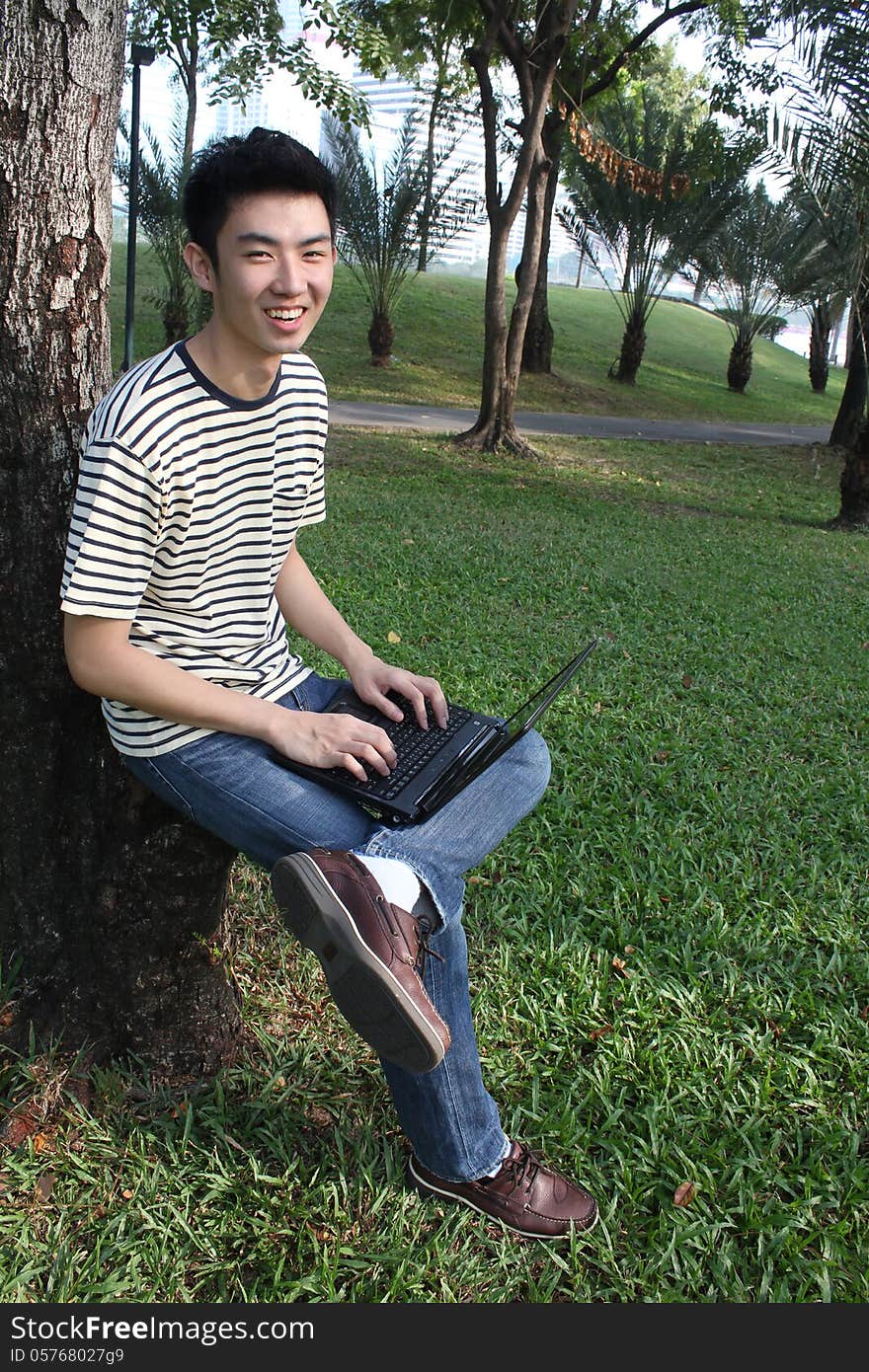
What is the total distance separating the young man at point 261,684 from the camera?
1754mm

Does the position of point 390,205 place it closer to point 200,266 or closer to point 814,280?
point 814,280

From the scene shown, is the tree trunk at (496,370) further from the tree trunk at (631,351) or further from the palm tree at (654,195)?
the tree trunk at (631,351)

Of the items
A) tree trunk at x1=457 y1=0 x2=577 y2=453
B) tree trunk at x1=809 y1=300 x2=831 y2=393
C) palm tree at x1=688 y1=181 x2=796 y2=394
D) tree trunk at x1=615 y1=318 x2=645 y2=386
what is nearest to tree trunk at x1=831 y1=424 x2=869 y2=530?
tree trunk at x1=457 y1=0 x2=577 y2=453

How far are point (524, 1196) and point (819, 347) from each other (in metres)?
27.7

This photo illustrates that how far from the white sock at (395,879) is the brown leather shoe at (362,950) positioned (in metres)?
0.02

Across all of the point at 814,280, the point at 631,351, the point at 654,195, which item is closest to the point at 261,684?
the point at 654,195

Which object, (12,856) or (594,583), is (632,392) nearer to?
(594,583)

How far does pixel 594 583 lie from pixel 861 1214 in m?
5.11

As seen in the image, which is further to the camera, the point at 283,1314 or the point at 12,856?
the point at 12,856

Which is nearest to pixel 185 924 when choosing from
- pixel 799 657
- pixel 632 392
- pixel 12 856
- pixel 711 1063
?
pixel 12 856

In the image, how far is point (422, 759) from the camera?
7.05ft

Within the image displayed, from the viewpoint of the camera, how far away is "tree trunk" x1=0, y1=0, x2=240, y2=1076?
6.59ft

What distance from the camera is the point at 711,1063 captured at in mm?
2578

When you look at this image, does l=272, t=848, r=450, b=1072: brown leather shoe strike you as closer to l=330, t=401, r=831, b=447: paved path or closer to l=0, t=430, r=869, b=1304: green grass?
l=0, t=430, r=869, b=1304: green grass
